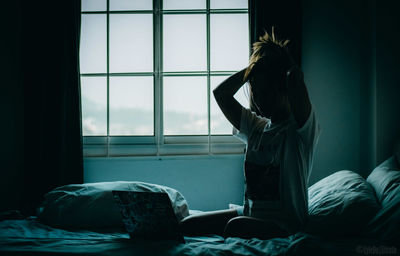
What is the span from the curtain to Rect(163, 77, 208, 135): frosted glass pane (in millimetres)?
598

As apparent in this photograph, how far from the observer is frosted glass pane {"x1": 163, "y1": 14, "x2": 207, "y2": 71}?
2.44 meters

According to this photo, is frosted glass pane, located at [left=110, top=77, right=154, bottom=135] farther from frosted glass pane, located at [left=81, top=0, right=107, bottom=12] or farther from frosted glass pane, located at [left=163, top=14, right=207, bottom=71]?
frosted glass pane, located at [left=81, top=0, right=107, bottom=12]

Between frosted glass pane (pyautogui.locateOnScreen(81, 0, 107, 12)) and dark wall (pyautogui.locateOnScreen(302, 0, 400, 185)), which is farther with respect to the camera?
frosted glass pane (pyautogui.locateOnScreen(81, 0, 107, 12))

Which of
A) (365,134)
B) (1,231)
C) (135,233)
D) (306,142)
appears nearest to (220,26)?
(365,134)

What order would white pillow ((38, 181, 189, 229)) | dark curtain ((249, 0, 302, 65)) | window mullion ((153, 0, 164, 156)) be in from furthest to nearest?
window mullion ((153, 0, 164, 156)) → dark curtain ((249, 0, 302, 65)) → white pillow ((38, 181, 189, 229))

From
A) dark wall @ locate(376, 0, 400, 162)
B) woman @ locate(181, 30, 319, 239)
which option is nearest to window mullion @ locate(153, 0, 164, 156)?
woman @ locate(181, 30, 319, 239)

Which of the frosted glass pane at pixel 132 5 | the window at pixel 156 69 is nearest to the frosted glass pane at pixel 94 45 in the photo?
the window at pixel 156 69

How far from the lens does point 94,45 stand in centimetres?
247

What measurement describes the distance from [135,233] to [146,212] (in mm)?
176

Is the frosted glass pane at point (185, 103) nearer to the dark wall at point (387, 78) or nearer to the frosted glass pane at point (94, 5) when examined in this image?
the frosted glass pane at point (94, 5)

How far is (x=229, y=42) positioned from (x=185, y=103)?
61cm

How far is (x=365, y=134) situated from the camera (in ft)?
7.22

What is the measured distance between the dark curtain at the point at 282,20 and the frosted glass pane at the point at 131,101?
962mm

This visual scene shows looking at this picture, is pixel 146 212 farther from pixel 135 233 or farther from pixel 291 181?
pixel 291 181
